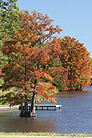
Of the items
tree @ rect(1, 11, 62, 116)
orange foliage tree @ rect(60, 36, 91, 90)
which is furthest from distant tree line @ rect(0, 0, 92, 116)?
orange foliage tree @ rect(60, 36, 91, 90)

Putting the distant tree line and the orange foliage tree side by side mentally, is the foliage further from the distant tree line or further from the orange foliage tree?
the orange foliage tree

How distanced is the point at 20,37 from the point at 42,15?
13.5 feet

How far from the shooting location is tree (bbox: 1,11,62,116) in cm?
3728

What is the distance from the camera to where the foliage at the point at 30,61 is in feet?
122

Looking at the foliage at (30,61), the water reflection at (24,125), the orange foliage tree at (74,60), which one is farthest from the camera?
the orange foliage tree at (74,60)

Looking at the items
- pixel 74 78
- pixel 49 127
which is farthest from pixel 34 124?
pixel 74 78

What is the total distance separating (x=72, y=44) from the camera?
11275cm

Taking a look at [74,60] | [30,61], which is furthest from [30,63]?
[74,60]

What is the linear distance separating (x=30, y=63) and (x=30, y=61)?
256mm

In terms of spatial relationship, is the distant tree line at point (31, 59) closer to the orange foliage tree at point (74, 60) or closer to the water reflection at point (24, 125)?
the water reflection at point (24, 125)

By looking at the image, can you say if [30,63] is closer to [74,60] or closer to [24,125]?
[24,125]

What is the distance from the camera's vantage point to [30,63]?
3822 centimetres

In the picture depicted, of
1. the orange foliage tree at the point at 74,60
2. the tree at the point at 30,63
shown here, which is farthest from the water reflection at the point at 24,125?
the orange foliage tree at the point at 74,60

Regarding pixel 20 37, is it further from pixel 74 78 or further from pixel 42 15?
pixel 74 78
